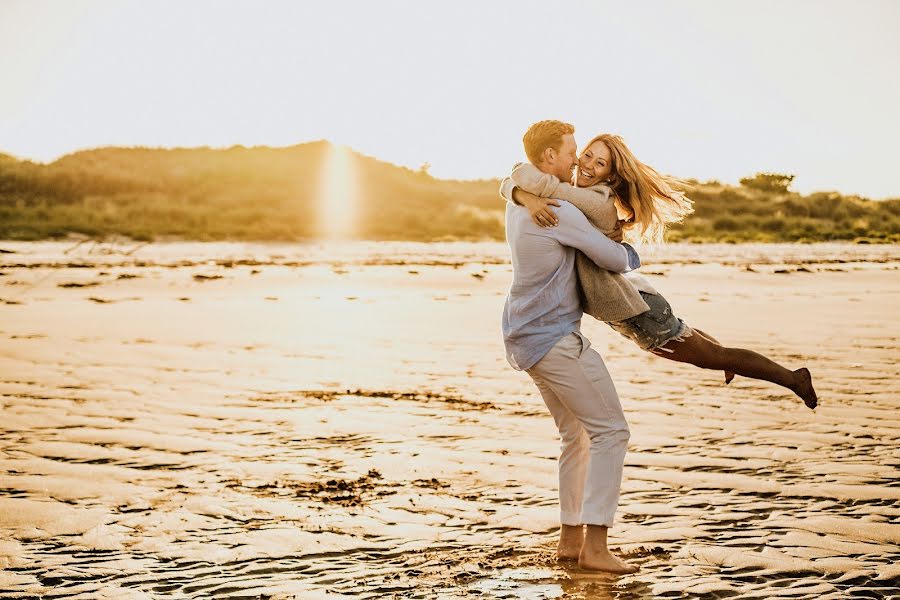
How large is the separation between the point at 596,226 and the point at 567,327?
1.48 ft

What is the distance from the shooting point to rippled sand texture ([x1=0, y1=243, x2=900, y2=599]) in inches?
179

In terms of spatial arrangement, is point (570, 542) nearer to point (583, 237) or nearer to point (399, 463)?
point (583, 237)

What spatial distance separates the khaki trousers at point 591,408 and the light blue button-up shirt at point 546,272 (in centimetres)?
7

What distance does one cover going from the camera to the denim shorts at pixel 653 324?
4.75 m

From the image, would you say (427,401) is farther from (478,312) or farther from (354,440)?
(478,312)

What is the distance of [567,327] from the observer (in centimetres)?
450

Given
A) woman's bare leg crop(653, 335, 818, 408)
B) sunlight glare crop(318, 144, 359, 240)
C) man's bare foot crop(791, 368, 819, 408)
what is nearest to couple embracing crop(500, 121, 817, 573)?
woman's bare leg crop(653, 335, 818, 408)

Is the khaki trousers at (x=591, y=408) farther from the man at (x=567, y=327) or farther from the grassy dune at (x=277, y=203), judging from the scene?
the grassy dune at (x=277, y=203)

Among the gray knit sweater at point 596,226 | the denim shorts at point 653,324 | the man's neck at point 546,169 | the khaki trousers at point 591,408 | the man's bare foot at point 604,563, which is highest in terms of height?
the man's neck at point 546,169

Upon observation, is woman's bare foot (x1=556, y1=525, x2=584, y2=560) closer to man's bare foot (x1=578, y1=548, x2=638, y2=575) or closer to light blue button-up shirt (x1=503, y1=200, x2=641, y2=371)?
man's bare foot (x1=578, y1=548, x2=638, y2=575)

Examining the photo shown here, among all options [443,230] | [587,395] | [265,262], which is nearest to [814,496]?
[587,395]

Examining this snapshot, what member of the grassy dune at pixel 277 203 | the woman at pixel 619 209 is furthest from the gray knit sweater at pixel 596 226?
the grassy dune at pixel 277 203

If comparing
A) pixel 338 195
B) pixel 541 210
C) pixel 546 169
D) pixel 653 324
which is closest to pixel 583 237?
pixel 541 210

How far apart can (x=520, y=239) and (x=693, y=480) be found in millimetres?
2261
